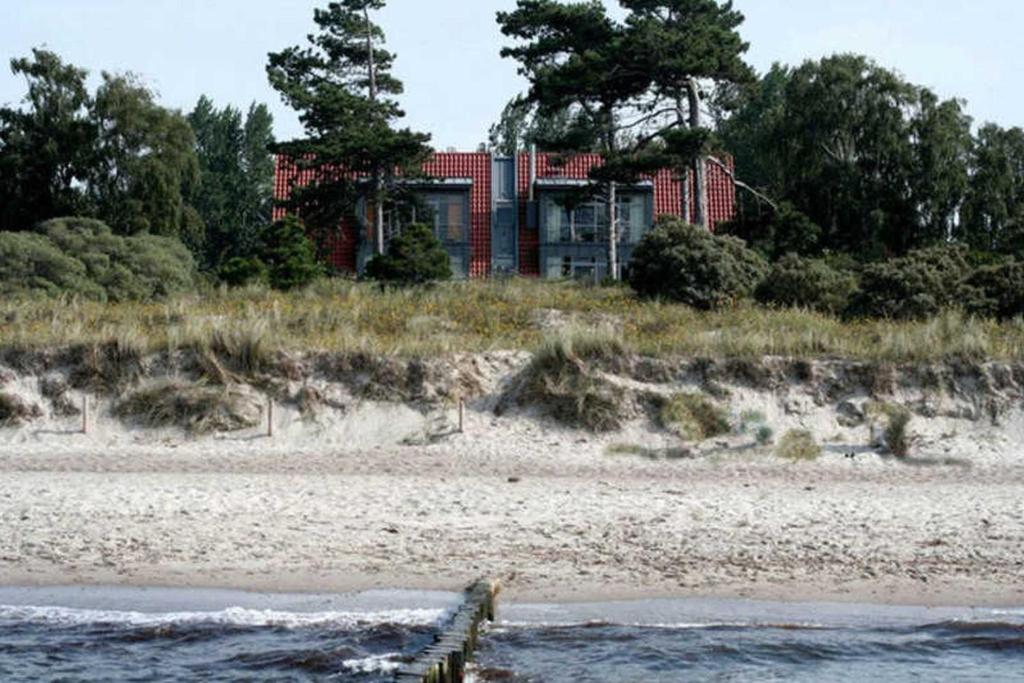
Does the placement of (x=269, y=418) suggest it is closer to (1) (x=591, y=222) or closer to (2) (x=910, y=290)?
(2) (x=910, y=290)

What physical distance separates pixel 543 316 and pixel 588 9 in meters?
14.4

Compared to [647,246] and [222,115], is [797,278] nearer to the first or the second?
[647,246]

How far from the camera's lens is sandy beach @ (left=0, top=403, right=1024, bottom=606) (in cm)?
1170

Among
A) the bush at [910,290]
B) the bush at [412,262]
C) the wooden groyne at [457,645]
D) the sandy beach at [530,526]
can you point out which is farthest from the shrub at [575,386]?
the bush at [412,262]

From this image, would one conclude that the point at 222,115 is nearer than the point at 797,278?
No

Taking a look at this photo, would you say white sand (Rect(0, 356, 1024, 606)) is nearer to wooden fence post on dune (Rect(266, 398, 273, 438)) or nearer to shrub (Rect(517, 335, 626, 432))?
wooden fence post on dune (Rect(266, 398, 273, 438))

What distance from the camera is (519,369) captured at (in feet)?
66.4

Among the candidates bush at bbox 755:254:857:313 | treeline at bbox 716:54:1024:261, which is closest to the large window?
treeline at bbox 716:54:1024:261

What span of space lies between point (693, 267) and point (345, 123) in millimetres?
16094

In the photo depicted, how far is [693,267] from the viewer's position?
92.6ft

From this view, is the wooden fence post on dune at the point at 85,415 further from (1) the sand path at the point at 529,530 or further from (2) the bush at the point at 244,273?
(2) the bush at the point at 244,273

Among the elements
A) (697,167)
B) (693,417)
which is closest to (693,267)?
(697,167)

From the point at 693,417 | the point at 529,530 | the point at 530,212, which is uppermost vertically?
the point at 530,212

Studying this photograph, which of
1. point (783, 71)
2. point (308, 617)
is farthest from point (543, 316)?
point (783, 71)
